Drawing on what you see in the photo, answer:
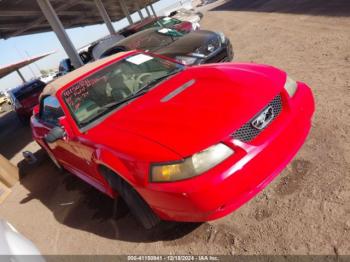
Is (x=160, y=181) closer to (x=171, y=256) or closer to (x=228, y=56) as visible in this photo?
(x=171, y=256)

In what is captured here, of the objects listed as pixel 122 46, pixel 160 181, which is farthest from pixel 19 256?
pixel 122 46

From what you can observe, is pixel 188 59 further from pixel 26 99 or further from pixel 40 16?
pixel 40 16

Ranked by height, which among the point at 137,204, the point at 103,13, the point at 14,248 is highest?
the point at 103,13

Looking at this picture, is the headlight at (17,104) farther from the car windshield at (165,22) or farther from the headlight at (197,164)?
the headlight at (197,164)

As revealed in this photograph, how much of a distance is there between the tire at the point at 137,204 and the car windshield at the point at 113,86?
2.56 ft

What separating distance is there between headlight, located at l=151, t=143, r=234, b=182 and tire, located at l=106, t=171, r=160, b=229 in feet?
2.14

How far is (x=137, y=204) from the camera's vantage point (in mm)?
3242

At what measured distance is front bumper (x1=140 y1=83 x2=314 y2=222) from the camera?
258 centimetres

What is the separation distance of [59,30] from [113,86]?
619 inches

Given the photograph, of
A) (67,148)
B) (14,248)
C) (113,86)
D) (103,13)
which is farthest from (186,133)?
(103,13)

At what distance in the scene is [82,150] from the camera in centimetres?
377

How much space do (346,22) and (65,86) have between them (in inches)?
286

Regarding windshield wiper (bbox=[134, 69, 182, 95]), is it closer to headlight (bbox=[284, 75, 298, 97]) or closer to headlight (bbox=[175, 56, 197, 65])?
headlight (bbox=[284, 75, 298, 97])

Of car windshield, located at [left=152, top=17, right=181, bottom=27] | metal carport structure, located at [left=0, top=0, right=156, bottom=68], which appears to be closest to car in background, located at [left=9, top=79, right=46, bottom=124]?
metal carport structure, located at [left=0, top=0, right=156, bottom=68]
